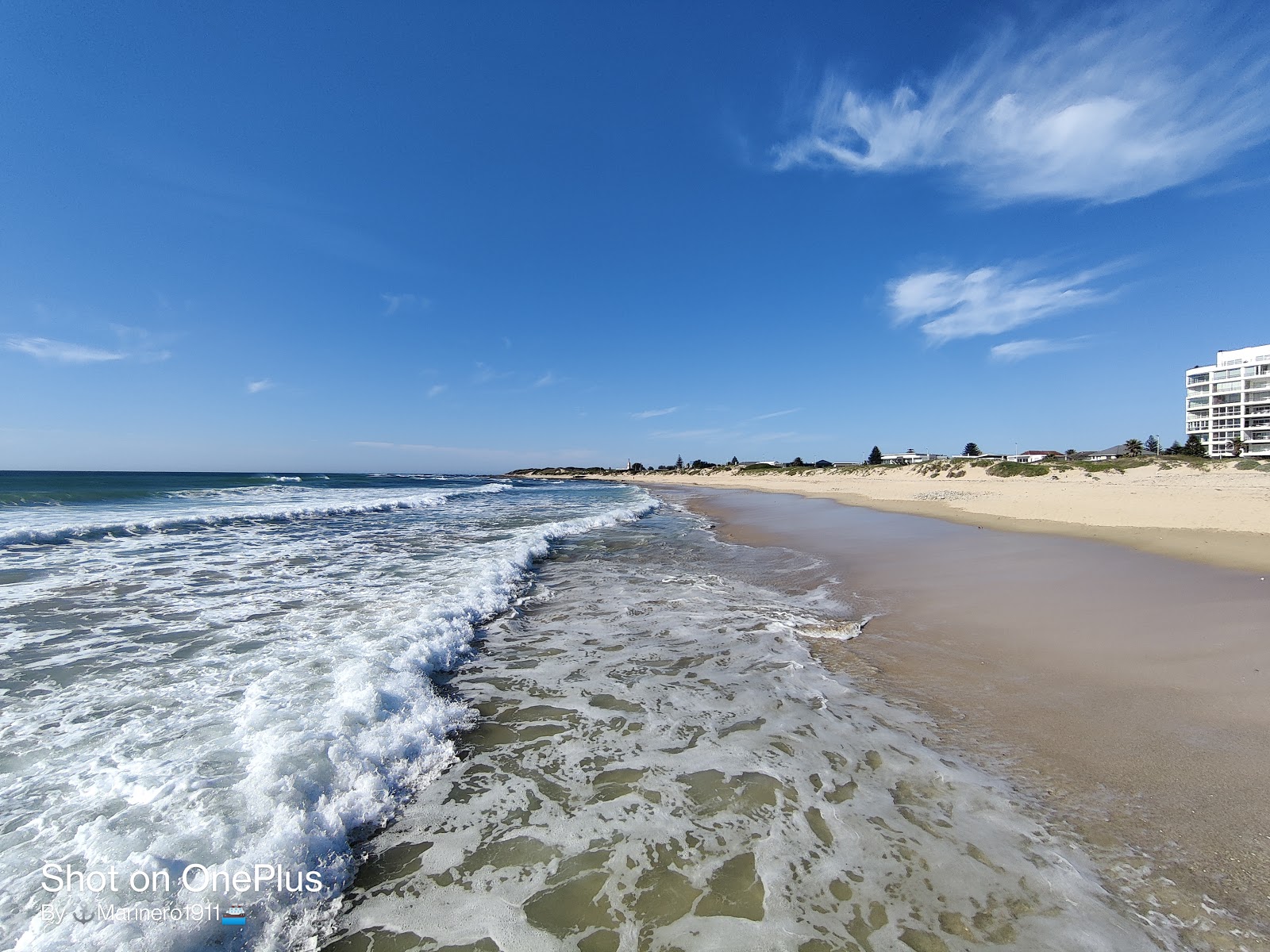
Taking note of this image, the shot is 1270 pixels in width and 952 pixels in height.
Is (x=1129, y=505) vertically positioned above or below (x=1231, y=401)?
below

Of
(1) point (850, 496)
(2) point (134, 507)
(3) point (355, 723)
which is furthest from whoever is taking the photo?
(1) point (850, 496)

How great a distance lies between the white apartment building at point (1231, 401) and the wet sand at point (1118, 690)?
73809mm

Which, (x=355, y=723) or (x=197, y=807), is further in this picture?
(x=355, y=723)

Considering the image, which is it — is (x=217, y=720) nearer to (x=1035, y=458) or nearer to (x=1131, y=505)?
(x=1131, y=505)

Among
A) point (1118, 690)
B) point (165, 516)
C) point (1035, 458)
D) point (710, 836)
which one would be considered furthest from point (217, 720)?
point (1035, 458)

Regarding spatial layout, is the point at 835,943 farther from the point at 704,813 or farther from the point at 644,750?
the point at 644,750

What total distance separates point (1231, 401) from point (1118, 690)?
84.1 metres

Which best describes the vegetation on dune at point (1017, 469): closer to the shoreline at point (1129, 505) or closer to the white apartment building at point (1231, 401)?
the shoreline at point (1129, 505)

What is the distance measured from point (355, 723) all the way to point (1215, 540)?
608 inches

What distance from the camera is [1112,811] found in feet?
9.09

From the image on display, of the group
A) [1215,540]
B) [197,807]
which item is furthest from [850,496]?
[197,807]

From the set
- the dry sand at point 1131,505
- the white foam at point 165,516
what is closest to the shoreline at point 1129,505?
the dry sand at point 1131,505

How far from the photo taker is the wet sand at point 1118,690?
250 cm

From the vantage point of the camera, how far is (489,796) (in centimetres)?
309
